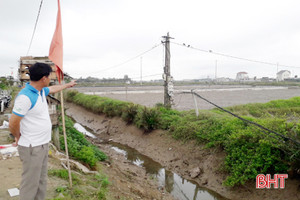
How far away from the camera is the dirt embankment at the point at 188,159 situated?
545 centimetres

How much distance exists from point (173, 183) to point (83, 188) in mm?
3737

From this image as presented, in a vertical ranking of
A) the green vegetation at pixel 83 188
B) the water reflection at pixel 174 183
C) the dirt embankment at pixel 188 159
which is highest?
the green vegetation at pixel 83 188

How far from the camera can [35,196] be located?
9.78 feet

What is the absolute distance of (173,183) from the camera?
23.6ft

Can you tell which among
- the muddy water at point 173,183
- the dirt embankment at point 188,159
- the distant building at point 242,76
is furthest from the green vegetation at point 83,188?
the distant building at point 242,76

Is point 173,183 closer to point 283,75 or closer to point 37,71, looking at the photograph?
point 37,71

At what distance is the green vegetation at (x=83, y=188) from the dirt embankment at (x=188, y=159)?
4.38 ft

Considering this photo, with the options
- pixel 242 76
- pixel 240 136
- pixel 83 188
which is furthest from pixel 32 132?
pixel 242 76

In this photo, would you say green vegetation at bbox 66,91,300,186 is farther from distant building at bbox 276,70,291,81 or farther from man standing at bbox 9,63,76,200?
distant building at bbox 276,70,291,81

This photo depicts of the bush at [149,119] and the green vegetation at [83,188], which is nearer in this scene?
the green vegetation at [83,188]

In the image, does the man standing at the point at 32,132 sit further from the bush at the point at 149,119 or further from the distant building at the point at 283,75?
the distant building at the point at 283,75

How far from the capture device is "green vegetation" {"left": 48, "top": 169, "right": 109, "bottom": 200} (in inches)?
153

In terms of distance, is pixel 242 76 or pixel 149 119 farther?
pixel 242 76

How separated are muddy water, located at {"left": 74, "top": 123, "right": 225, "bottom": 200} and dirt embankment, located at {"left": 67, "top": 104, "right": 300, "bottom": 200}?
0.58 ft
